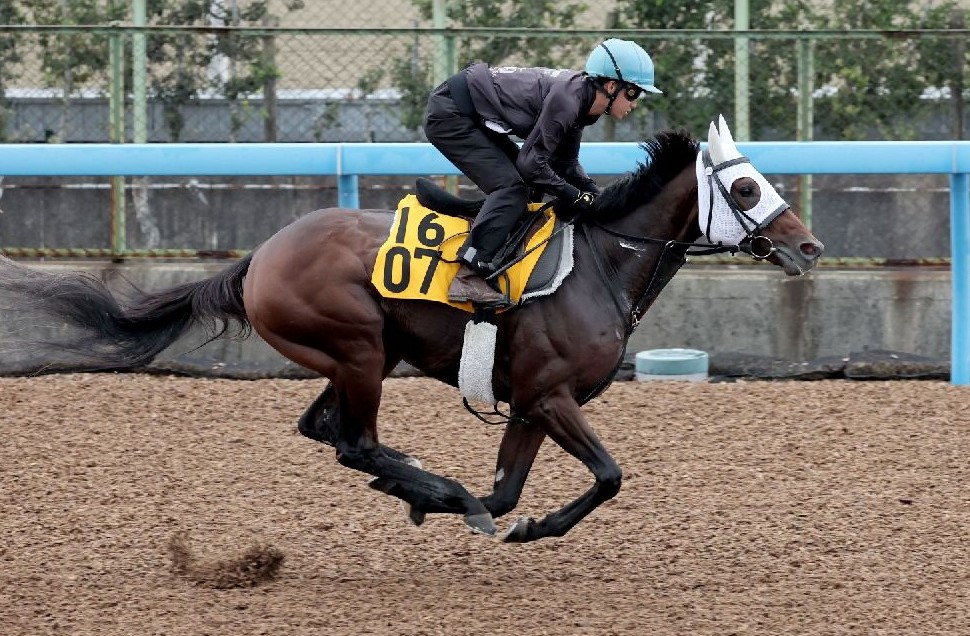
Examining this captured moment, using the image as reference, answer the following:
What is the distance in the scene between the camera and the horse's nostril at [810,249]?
17.8 feet

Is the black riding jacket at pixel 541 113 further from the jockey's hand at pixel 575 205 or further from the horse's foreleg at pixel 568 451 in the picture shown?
the horse's foreleg at pixel 568 451

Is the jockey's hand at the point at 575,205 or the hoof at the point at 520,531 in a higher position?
the jockey's hand at the point at 575,205

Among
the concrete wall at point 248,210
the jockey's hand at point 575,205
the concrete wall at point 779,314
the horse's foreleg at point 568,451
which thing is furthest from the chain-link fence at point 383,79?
the horse's foreleg at point 568,451

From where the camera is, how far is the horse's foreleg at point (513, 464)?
5.53m

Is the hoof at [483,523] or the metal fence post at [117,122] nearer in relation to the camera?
the hoof at [483,523]

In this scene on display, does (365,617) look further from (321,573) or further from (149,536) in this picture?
(149,536)

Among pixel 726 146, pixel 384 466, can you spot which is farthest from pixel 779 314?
pixel 384 466

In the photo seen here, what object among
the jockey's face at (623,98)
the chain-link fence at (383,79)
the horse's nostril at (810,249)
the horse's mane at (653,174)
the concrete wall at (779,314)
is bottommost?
the concrete wall at (779,314)

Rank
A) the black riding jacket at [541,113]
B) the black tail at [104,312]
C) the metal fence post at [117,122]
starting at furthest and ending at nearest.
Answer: the metal fence post at [117,122], the black tail at [104,312], the black riding jacket at [541,113]

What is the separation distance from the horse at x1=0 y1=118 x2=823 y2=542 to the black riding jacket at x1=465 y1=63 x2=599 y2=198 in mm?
258

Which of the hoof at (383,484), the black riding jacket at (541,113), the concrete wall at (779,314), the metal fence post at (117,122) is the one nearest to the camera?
the black riding jacket at (541,113)

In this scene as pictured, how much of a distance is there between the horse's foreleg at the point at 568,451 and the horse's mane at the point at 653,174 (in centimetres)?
82

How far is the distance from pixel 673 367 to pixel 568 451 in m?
3.19

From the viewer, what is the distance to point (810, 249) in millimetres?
5445
